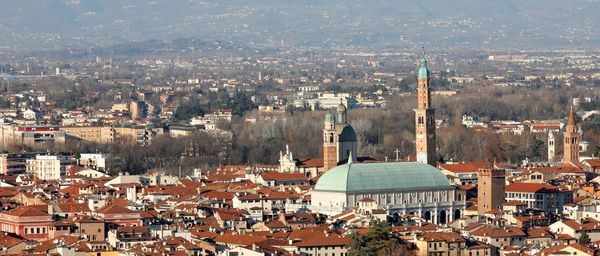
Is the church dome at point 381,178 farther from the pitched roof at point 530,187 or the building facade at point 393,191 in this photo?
the pitched roof at point 530,187

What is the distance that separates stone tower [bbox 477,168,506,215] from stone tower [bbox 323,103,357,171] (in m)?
7.84

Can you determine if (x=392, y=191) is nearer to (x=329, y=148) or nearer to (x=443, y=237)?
(x=443, y=237)

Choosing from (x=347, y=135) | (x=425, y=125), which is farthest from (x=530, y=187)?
(x=347, y=135)

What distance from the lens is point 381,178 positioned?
51.1 m

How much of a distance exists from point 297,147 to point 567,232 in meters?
28.2

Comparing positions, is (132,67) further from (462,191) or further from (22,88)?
(462,191)

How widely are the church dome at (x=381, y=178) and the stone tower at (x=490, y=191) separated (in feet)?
3.13

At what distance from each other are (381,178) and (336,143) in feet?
30.0

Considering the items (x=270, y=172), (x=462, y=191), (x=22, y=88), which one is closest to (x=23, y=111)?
(x=22, y=88)

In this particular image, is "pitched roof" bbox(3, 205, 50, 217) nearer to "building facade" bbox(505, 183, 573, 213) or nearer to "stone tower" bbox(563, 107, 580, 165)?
"building facade" bbox(505, 183, 573, 213)

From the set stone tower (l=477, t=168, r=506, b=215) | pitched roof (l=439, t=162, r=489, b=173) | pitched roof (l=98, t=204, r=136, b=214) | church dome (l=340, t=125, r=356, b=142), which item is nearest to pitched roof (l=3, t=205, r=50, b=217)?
pitched roof (l=98, t=204, r=136, b=214)

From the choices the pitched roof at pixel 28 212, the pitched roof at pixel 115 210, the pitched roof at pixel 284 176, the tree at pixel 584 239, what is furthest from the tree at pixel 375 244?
the pitched roof at pixel 284 176

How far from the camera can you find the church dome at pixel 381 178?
50.5m

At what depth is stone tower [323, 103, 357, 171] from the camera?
60000mm
